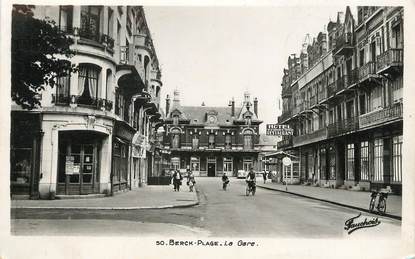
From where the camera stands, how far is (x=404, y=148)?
29.9 ft

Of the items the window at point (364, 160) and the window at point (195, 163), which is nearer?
the window at point (364, 160)

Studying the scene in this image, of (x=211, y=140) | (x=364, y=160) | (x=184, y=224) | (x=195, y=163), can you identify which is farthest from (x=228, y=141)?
(x=184, y=224)

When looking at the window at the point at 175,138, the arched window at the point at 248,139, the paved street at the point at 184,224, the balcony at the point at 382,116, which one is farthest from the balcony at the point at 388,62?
the window at the point at 175,138

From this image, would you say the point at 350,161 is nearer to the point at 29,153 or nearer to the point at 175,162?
the point at 29,153

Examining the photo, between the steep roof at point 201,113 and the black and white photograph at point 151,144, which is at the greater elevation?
the steep roof at point 201,113

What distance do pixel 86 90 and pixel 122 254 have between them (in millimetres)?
9121

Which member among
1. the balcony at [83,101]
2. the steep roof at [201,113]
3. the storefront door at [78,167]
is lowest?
the storefront door at [78,167]

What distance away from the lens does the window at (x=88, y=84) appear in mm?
16188

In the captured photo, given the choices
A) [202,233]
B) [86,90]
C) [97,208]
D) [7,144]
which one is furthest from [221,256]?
[86,90]

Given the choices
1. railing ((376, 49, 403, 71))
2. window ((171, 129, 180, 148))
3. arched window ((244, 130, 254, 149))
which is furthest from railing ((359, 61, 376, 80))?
window ((171, 129, 180, 148))

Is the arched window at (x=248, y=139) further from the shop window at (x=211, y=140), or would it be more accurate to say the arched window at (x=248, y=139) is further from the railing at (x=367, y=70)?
the railing at (x=367, y=70)

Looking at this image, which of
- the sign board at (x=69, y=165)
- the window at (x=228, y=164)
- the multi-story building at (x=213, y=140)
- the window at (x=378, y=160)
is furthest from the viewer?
the window at (x=228, y=164)

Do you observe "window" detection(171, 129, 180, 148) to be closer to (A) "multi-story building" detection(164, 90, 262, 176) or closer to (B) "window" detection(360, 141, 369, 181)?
(A) "multi-story building" detection(164, 90, 262, 176)

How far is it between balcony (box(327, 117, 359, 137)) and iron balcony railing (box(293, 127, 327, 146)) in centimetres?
115
